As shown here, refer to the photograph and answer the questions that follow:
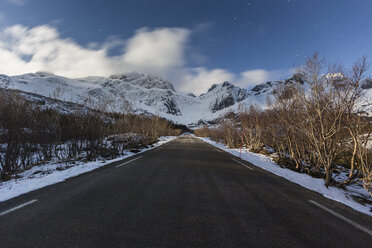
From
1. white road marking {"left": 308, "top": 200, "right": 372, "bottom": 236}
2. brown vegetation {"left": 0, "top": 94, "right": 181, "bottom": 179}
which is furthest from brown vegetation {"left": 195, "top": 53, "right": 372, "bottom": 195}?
brown vegetation {"left": 0, "top": 94, "right": 181, "bottom": 179}

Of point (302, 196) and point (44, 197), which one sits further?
point (302, 196)

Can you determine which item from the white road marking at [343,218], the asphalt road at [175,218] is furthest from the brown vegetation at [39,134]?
the white road marking at [343,218]

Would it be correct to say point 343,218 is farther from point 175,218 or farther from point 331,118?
point 331,118

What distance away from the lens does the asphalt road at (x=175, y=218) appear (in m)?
2.20

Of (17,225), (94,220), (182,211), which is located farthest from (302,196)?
(17,225)

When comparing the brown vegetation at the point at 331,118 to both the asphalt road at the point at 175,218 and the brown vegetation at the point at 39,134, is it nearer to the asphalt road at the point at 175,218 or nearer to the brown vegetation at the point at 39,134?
the asphalt road at the point at 175,218

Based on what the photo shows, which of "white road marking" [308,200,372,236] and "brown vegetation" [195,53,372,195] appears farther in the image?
"brown vegetation" [195,53,372,195]

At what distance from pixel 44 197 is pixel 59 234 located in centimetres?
204

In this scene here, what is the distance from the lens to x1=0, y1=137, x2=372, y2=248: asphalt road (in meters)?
2.20

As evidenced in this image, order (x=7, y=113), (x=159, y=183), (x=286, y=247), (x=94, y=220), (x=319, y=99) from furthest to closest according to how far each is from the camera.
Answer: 1. (x=7, y=113)
2. (x=319, y=99)
3. (x=159, y=183)
4. (x=94, y=220)
5. (x=286, y=247)

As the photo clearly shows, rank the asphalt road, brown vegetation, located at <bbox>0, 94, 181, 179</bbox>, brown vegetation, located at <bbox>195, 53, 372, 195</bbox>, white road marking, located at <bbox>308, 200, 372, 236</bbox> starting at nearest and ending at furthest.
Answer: the asphalt road → white road marking, located at <bbox>308, 200, 372, 236</bbox> → brown vegetation, located at <bbox>195, 53, 372, 195</bbox> → brown vegetation, located at <bbox>0, 94, 181, 179</bbox>

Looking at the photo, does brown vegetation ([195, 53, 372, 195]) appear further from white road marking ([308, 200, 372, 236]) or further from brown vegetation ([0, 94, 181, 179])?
brown vegetation ([0, 94, 181, 179])

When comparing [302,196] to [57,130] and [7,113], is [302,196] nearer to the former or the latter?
Result: [7,113]

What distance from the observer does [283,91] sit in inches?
351
